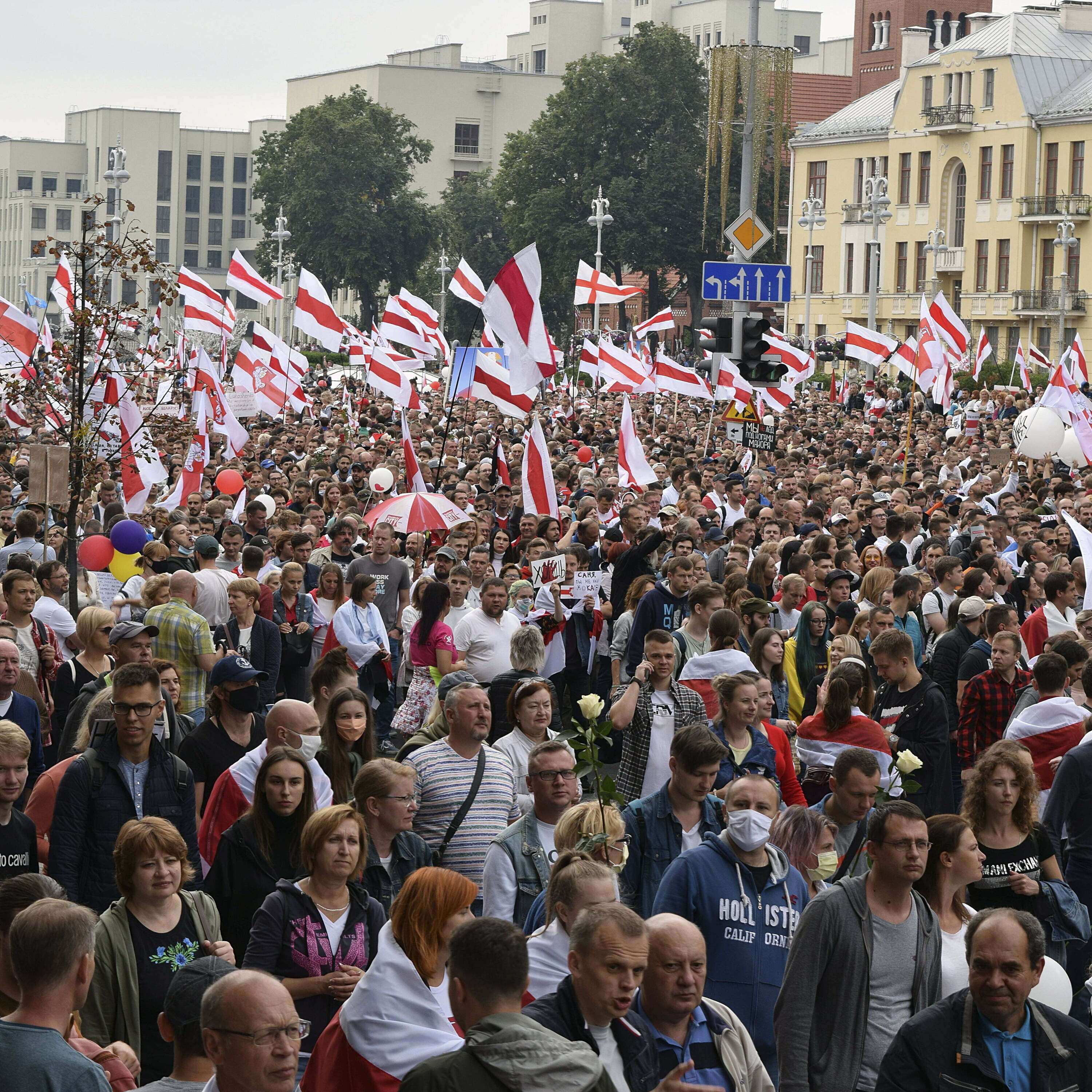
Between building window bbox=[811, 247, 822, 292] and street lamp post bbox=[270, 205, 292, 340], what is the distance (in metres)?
24.1

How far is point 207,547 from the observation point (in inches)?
452

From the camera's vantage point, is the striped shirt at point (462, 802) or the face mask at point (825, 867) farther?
the striped shirt at point (462, 802)

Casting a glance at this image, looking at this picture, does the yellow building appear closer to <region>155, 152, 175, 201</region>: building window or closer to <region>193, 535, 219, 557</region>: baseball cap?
<region>193, 535, 219, 557</region>: baseball cap

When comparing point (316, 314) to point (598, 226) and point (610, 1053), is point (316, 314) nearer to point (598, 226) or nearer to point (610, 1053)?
point (610, 1053)

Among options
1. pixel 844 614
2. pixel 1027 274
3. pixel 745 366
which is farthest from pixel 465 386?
pixel 1027 274

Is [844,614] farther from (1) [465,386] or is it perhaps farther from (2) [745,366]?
(1) [465,386]

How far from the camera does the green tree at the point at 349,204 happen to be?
90125 mm

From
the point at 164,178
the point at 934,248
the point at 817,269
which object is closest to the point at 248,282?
the point at 934,248

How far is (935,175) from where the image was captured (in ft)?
250

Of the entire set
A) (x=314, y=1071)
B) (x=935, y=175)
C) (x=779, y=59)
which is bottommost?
(x=314, y=1071)

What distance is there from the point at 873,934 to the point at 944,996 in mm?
292

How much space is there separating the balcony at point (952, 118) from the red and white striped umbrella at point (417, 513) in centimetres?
6479

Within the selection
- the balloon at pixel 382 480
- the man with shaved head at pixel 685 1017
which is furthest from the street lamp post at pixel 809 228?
the man with shaved head at pixel 685 1017

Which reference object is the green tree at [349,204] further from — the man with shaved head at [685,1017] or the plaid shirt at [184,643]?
the man with shaved head at [685,1017]
